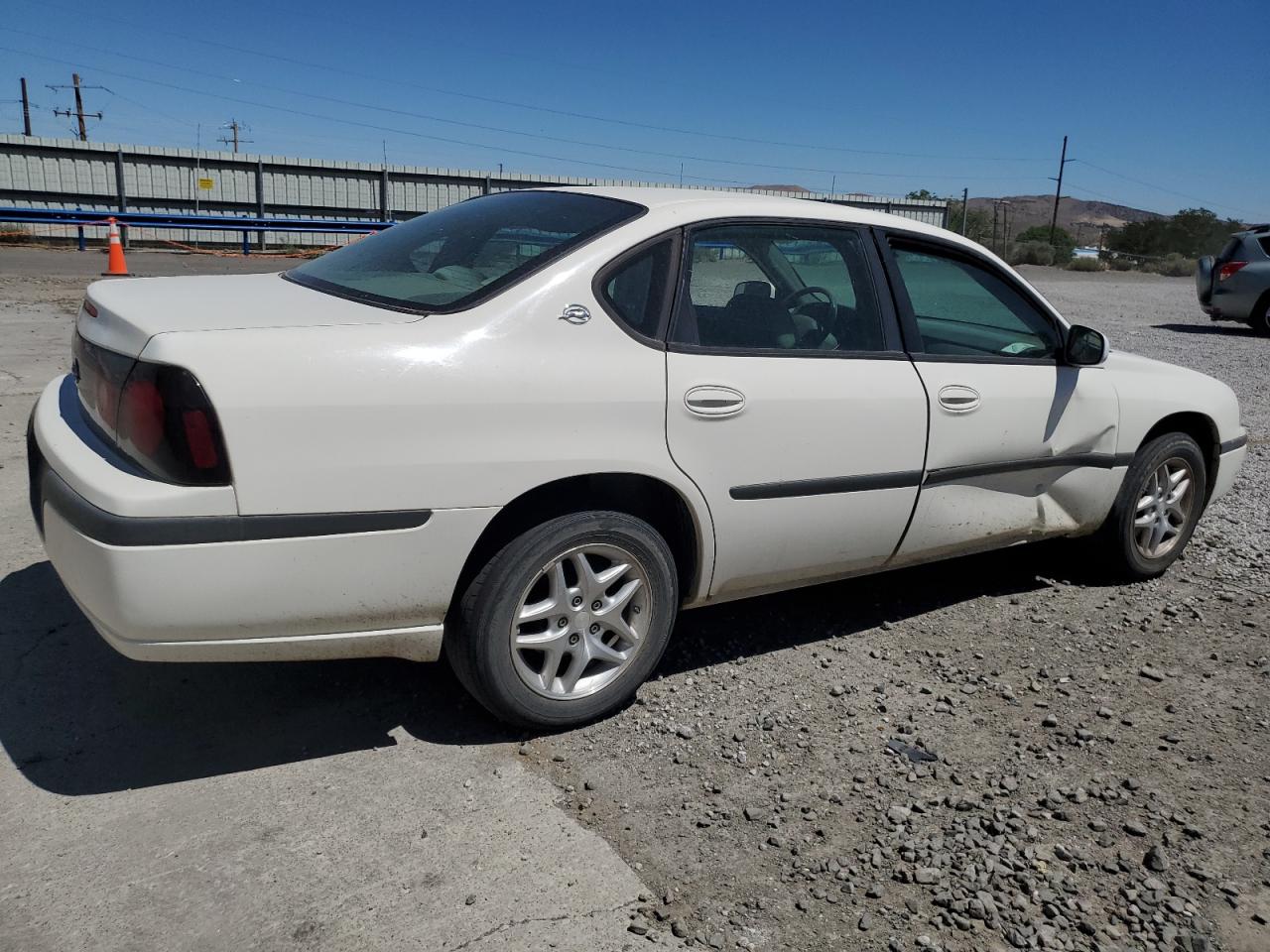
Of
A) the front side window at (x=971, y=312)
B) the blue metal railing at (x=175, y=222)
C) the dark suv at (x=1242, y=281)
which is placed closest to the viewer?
the front side window at (x=971, y=312)

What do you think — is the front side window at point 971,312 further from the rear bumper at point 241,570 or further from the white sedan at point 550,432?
the rear bumper at point 241,570

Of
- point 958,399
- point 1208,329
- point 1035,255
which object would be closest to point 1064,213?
point 1035,255

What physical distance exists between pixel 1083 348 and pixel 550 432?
2475 mm

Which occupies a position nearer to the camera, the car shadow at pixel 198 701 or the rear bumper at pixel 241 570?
the rear bumper at pixel 241 570

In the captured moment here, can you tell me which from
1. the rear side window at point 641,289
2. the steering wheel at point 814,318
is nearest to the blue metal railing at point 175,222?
the steering wheel at point 814,318

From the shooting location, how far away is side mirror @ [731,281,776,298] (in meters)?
3.79

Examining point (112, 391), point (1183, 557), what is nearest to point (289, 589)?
point (112, 391)

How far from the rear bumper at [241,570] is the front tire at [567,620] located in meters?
0.13

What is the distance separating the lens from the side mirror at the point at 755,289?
149 inches

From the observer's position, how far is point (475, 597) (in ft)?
10.0

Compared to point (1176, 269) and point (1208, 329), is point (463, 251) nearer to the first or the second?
point (1208, 329)

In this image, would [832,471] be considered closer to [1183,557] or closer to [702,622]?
[702,622]

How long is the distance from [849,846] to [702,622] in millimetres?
1531

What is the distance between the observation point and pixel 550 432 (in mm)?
3051
